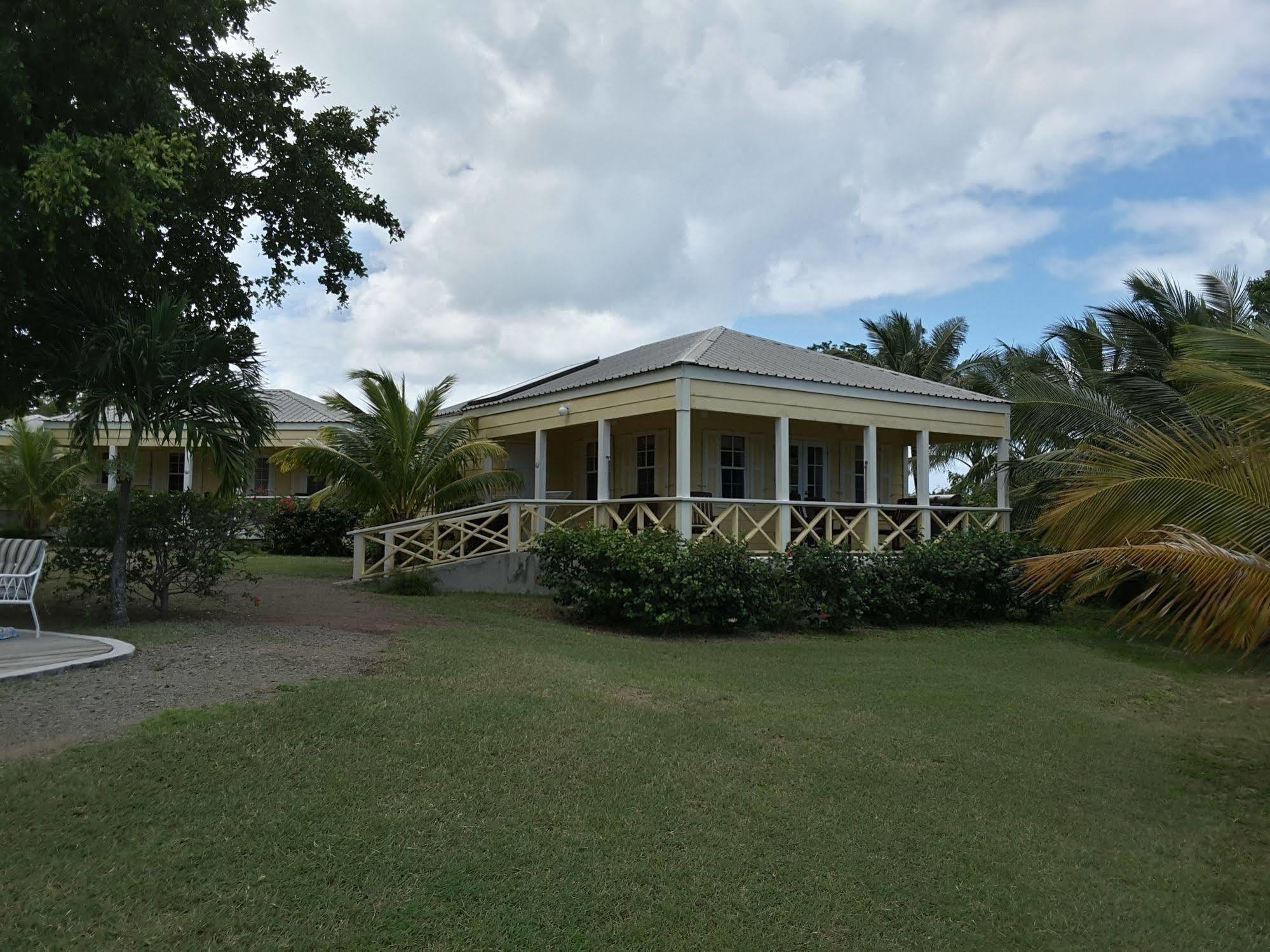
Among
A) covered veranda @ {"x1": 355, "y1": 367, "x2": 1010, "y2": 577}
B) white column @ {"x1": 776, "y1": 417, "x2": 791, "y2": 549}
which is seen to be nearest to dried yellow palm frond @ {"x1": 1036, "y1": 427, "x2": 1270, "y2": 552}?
covered veranda @ {"x1": 355, "y1": 367, "x2": 1010, "y2": 577}

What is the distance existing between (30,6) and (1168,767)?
38.9 ft

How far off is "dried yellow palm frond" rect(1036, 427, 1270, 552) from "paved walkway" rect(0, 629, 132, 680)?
7.73 m

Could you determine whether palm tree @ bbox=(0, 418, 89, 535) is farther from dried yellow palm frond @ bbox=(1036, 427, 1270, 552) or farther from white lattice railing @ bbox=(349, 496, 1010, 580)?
dried yellow palm frond @ bbox=(1036, 427, 1270, 552)

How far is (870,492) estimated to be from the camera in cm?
1585

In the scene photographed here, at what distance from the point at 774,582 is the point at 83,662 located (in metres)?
8.30

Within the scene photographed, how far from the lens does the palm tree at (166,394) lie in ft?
29.9

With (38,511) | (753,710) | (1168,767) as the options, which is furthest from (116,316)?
(38,511)

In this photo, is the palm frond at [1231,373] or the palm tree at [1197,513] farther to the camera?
the palm frond at [1231,373]

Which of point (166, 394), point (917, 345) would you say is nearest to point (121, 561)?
point (166, 394)

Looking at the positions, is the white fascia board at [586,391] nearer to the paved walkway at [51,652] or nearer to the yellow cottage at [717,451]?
the yellow cottage at [717,451]

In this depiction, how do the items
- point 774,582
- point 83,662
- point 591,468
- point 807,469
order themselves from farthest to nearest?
point 591,468 < point 807,469 < point 774,582 < point 83,662

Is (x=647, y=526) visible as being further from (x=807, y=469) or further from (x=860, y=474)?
(x=860, y=474)

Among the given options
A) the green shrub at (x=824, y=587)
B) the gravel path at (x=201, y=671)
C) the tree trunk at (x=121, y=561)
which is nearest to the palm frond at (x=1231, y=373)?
the green shrub at (x=824, y=587)

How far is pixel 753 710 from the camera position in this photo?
7637 millimetres
